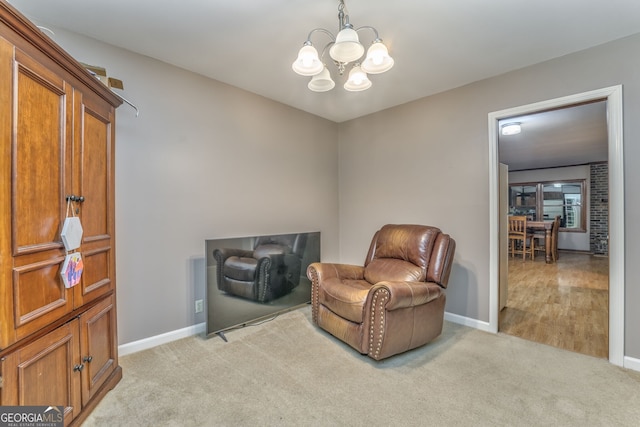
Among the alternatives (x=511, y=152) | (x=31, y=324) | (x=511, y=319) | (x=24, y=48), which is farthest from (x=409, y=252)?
(x=511, y=152)

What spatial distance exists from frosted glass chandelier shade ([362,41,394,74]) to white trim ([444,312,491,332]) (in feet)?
8.02

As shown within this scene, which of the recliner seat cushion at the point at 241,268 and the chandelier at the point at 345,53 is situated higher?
the chandelier at the point at 345,53

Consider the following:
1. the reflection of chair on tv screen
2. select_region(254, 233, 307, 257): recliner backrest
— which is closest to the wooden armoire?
the reflection of chair on tv screen

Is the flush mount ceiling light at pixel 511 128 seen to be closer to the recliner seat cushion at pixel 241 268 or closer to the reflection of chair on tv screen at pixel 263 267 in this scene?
the reflection of chair on tv screen at pixel 263 267

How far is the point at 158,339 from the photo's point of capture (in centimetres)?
237

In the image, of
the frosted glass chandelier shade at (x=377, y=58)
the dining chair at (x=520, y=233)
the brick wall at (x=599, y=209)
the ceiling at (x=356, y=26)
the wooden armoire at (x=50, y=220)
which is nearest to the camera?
the wooden armoire at (x=50, y=220)

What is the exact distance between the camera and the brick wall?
7.05 m

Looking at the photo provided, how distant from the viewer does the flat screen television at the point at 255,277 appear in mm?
2463

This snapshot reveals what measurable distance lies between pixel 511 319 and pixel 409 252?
1415mm

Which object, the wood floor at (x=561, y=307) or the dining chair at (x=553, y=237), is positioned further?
the dining chair at (x=553, y=237)

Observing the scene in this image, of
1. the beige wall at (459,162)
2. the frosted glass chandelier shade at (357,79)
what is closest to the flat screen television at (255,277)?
the beige wall at (459,162)

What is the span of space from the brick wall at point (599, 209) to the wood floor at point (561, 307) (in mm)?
1933

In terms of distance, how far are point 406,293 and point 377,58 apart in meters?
1.53

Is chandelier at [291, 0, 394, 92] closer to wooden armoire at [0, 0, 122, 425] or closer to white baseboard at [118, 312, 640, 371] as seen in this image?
wooden armoire at [0, 0, 122, 425]
